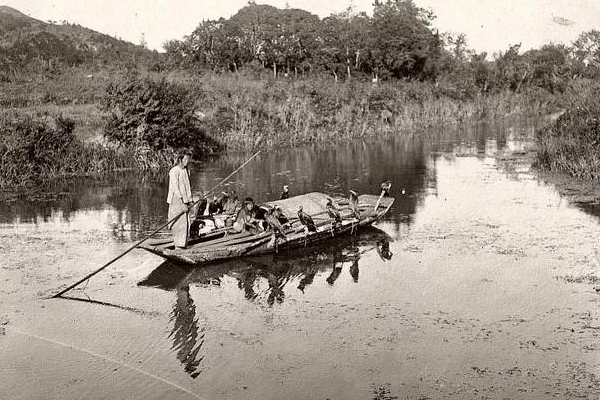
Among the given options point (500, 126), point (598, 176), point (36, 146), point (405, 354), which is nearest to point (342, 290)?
point (405, 354)

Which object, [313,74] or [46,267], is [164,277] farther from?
[313,74]

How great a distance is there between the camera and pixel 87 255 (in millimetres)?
14031

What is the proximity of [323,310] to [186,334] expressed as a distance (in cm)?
212

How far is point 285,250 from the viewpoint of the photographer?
14.1m

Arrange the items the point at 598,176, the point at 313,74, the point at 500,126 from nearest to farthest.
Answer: the point at 598,176 < the point at 500,126 < the point at 313,74

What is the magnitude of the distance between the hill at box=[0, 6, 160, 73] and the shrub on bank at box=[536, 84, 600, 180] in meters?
26.6

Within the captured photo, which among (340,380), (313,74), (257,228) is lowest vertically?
(340,380)

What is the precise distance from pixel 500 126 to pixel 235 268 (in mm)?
29645

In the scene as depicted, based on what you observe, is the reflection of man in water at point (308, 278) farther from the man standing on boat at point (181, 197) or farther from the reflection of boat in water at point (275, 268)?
the man standing on boat at point (181, 197)

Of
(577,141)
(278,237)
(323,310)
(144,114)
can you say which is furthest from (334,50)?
(323,310)

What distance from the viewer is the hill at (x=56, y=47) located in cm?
→ 4147

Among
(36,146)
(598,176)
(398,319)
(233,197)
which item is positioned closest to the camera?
(398,319)

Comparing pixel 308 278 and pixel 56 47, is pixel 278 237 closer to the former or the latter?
pixel 308 278

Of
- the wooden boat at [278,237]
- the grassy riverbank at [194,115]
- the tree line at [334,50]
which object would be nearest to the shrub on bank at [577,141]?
the wooden boat at [278,237]
